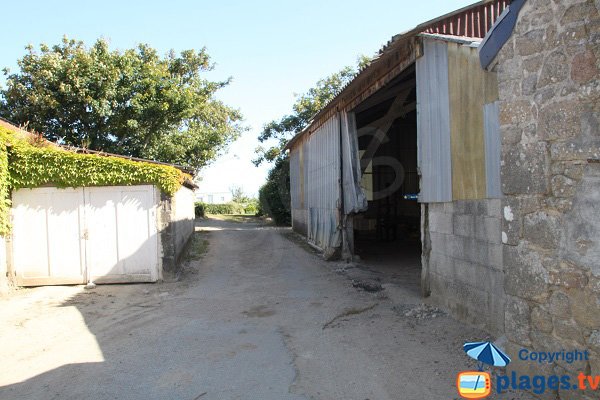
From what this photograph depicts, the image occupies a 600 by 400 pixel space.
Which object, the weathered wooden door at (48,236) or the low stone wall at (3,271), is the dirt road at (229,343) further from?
the weathered wooden door at (48,236)

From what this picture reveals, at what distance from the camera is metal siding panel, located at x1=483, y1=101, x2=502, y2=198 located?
4855 mm

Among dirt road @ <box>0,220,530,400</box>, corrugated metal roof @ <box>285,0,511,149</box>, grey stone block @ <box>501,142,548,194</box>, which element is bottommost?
dirt road @ <box>0,220,530,400</box>

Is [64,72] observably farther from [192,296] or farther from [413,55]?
[413,55]

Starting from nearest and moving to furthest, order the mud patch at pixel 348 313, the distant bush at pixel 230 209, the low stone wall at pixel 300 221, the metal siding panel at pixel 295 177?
1. the mud patch at pixel 348 313
2. the low stone wall at pixel 300 221
3. the metal siding panel at pixel 295 177
4. the distant bush at pixel 230 209

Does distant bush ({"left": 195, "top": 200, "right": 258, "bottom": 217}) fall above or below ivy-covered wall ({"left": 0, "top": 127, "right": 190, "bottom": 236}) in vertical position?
below

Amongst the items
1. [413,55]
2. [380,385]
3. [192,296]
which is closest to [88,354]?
[192,296]

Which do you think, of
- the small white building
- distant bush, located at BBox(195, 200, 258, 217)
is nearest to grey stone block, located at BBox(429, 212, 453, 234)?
the small white building

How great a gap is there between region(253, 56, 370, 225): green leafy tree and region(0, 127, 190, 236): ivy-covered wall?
16.8m

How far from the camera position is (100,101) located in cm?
1725

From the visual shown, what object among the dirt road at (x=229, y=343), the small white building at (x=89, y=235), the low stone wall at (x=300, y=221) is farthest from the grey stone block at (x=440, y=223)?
the low stone wall at (x=300, y=221)

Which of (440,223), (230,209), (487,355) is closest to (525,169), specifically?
(487,355)

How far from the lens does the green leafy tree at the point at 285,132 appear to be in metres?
25.9

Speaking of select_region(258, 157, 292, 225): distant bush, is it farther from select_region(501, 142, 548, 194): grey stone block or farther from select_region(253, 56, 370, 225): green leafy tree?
select_region(501, 142, 548, 194): grey stone block

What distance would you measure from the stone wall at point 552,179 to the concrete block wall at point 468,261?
123 centimetres
